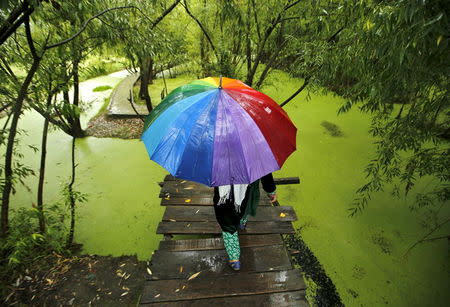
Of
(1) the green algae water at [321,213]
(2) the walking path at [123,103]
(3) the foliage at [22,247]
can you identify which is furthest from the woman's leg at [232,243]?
(2) the walking path at [123,103]

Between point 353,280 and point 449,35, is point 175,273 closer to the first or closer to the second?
point 353,280

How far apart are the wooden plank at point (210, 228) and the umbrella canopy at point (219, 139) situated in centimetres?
91

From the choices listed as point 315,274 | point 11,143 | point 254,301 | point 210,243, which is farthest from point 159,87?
point 254,301

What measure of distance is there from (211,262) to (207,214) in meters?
0.48

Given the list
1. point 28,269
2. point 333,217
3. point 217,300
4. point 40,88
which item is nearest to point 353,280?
point 333,217

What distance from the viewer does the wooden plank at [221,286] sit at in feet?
4.73

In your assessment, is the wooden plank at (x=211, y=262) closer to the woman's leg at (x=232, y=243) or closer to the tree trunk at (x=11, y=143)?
the woman's leg at (x=232, y=243)

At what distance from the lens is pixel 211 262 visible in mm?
1655

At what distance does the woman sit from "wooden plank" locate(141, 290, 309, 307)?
198 mm

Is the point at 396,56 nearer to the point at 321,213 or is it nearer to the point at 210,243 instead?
the point at 210,243

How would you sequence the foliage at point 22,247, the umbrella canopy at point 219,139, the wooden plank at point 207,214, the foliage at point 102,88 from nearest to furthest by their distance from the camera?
the umbrella canopy at point 219,139 → the foliage at point 22,247 → the wooden plank at point 207,214 → the foliage at point 102,88

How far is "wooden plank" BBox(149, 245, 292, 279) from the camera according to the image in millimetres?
1582

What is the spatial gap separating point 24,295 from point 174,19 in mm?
4185

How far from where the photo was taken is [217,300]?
144 centimetres
